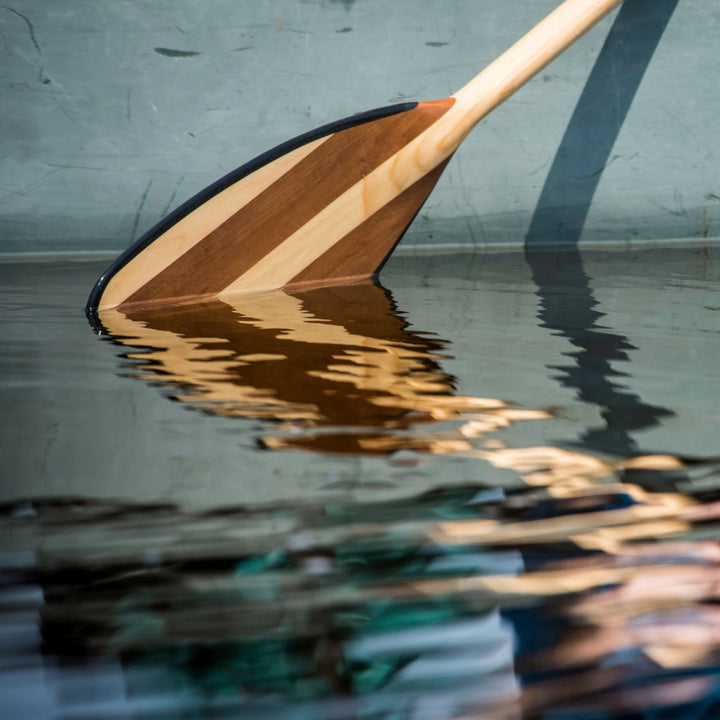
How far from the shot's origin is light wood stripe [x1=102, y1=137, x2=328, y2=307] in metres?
1.20

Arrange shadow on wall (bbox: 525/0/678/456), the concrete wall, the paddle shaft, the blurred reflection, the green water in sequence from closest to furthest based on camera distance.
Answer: the green water
the blurred reflection
the paddle shaft
the concrete wall
shadow on wall (bbox: 525/0/678/456)

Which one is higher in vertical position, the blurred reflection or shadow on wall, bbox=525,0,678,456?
shadow on wall, bbox=525,0,678,456

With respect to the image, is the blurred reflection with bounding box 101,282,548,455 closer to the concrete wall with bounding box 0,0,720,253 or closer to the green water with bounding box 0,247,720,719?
the green water with bounding box 0,247,720,719

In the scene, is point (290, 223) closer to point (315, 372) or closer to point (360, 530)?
point (315, 372)

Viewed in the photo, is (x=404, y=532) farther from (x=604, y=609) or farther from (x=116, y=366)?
(x=116, y=366)

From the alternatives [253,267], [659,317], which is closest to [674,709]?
[659,317]

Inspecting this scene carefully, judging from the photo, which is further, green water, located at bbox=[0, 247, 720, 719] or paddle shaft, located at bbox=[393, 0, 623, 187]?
paddle shaft, located at bbox=[393, 0, 623, 187]

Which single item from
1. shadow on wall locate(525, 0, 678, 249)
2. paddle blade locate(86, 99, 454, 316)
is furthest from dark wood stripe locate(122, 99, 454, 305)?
shadow on wall locate(525, 0, 678, 249)

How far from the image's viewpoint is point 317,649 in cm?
33

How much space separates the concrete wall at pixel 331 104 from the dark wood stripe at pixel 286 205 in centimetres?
44

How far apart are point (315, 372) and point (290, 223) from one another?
0.62m

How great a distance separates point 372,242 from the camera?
57.0 inches

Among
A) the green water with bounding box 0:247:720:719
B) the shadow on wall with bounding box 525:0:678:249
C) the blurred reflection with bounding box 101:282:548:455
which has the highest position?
the shadow on wall with bounding box 525:0:678:249

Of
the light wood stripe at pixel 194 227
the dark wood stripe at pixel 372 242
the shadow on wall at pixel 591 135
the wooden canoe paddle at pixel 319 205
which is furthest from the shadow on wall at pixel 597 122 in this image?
the light wood stripe at pixel 194 227
